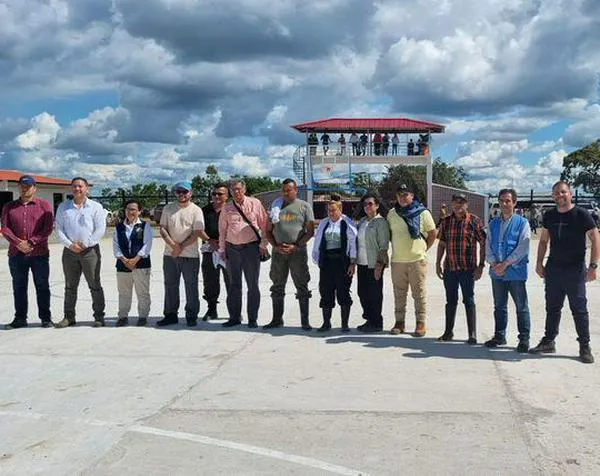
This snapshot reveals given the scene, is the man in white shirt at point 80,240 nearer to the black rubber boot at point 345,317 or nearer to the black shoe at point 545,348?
the black rubber boot at point 345,317

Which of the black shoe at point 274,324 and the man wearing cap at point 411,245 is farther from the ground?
the man wearing cap at point 411,245

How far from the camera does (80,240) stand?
8484mm

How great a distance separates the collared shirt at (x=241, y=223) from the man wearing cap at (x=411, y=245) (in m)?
1.69

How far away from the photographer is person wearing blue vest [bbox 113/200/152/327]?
866cm

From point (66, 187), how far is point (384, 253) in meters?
39.1

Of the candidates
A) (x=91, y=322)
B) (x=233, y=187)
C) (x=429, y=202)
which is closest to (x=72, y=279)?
(x=91, y=322)

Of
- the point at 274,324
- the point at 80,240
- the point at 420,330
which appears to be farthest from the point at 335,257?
the point at 80,240

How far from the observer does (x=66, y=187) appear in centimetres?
4341

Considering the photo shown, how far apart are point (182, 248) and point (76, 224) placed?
4.46 feet

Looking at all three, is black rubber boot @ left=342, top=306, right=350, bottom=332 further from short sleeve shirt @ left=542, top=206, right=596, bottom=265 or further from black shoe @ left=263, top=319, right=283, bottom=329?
short sleeve shirt @ left=542, top=206, right=596, bottom=265

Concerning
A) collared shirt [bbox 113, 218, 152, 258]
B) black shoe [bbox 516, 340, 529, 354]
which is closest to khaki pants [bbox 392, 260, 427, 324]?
black shoe [bbox 516, 340, 529, 354]

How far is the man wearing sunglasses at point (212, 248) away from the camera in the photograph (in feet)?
28.8

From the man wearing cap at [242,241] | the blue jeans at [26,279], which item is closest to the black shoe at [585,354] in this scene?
the man wearing cap at [242,241]

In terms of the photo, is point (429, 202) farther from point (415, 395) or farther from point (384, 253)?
point (415, 395)
